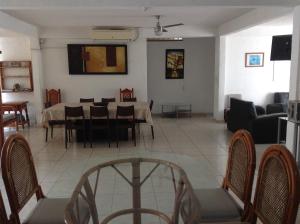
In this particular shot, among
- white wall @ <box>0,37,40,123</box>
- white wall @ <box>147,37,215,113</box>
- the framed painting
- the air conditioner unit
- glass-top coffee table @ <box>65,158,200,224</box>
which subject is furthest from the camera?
white wall @ <box>147,37,215,113</box>

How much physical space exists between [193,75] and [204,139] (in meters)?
3.60

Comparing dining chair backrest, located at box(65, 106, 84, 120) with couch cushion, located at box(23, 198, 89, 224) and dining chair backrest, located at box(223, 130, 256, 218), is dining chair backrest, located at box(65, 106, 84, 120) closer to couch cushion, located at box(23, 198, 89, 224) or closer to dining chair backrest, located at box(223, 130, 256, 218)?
couch cushion, located at box(23, 198, 89, 224)


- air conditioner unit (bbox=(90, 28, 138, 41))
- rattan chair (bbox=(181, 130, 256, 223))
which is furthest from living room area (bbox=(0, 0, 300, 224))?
air conditioner unit (bbox=(90, 28, 138, 41))

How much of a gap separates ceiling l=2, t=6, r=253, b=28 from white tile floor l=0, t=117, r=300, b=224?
251 cm

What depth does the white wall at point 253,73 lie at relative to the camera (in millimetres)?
7945

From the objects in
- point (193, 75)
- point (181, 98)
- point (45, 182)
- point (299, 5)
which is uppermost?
point (299, 5)

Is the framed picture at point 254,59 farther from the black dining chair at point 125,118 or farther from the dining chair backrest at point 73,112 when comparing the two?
the dining chair backrest at point 73,112

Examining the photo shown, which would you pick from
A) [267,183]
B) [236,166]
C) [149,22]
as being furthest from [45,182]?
[149,22]

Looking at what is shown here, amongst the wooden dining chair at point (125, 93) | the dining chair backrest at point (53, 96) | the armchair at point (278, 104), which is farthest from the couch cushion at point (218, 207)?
the dining chair backrest at point (53, 96)

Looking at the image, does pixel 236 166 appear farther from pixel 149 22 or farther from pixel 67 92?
pixel 67 92

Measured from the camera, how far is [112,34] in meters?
7.19

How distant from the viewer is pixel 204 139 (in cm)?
605

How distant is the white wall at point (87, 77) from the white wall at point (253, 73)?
2.40 m

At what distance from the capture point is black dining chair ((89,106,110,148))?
5371mm
